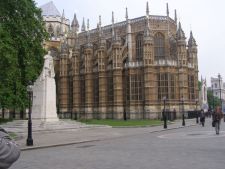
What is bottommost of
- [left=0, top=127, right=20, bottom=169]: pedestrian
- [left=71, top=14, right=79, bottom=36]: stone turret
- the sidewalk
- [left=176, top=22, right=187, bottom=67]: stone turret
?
the sidewalk

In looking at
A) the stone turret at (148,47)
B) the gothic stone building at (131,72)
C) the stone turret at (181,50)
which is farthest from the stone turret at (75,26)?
the stone turret at (181,50)

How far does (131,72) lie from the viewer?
58.3 meters

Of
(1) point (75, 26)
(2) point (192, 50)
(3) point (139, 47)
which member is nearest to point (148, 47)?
(3) point (139, 47)

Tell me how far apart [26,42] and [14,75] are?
401 cm

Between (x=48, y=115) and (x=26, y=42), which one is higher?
(x=26, y=42)

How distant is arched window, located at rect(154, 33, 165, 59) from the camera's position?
197 feet

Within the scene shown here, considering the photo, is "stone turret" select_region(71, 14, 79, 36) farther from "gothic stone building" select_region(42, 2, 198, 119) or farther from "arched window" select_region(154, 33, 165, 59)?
"arched window" select_region(154, 33, 165, 59)

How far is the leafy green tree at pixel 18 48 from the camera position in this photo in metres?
30.3

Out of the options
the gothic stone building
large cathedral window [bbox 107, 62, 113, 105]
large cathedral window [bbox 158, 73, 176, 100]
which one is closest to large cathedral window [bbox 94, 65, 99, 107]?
the gothic stone building

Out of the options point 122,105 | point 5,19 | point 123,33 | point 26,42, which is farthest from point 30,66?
point 123,33

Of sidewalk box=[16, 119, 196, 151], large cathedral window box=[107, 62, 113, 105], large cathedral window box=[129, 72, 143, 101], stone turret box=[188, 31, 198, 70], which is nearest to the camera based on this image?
sidewalk box=[16, 119, 196, 151]

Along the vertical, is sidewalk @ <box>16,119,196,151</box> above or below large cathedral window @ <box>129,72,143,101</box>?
below

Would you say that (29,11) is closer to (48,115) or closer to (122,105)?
(48,115)

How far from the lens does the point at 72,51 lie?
6825 cm
